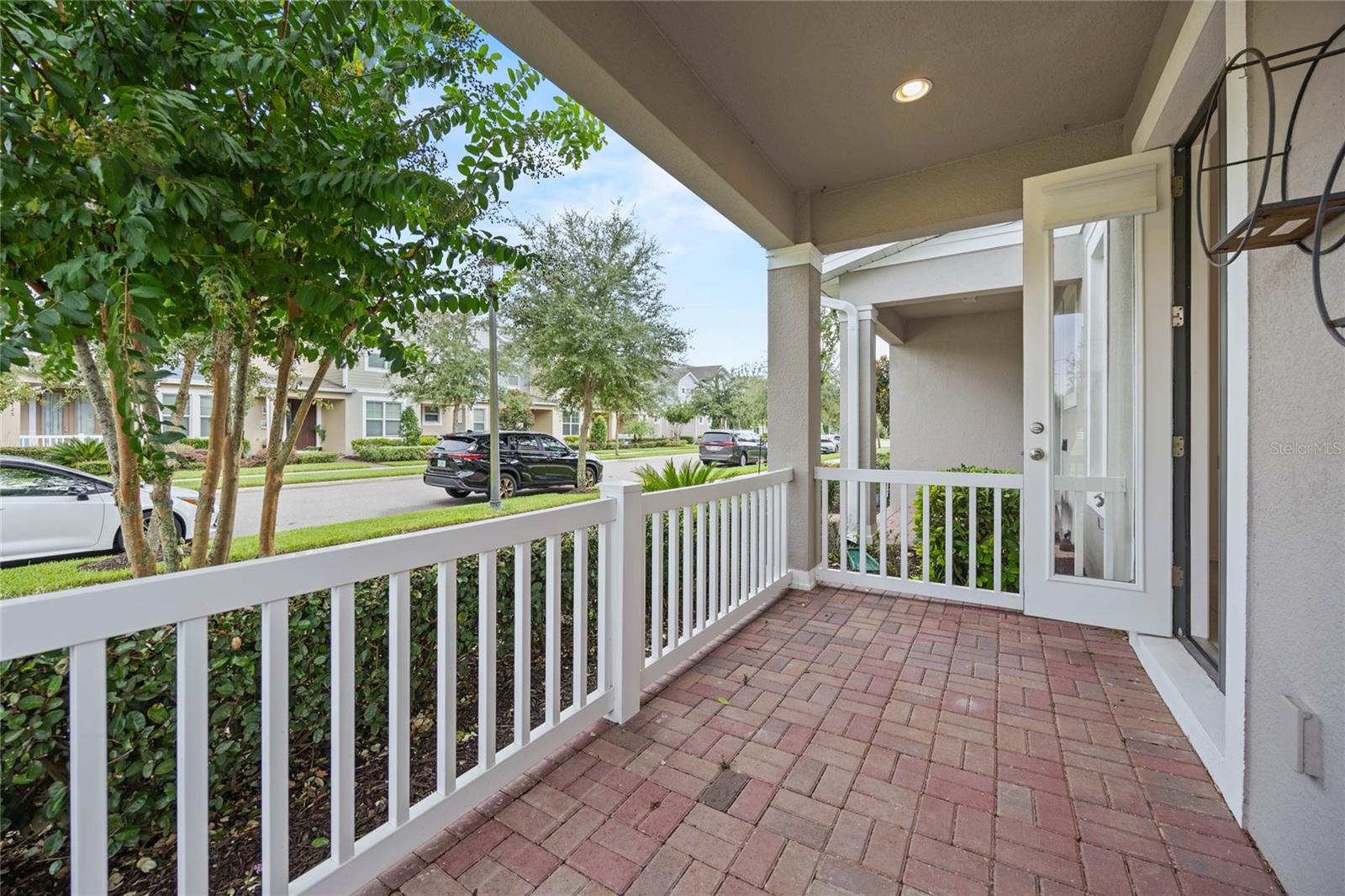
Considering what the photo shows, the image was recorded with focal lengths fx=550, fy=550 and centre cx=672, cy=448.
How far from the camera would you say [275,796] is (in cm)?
117

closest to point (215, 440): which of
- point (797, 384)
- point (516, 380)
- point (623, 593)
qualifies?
point (623, 593)

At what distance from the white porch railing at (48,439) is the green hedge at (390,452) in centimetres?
182

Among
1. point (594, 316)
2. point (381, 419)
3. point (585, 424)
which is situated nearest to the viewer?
point (381, 419)

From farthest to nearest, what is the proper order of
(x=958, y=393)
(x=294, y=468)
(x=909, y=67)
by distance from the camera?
(x=958, y=393) → (x=294, y=468) → (x=909, y=67)

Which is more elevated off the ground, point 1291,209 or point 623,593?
point 1291,209

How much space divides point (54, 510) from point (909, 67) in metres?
5.50

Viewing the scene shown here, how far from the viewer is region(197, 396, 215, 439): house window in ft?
6.98

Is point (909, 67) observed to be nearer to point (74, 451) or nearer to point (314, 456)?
point (314, 456)

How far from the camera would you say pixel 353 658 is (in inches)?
50.5

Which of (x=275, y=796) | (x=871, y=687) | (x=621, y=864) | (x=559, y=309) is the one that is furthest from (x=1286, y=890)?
(x=559, y=309)

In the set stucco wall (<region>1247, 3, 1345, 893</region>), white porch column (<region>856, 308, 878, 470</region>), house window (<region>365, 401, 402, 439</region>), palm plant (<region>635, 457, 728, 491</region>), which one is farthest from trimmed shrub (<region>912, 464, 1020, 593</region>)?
house window (<region>365, 401, 402, 439</region>)

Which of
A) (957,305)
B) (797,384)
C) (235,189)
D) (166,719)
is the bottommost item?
(166,719)

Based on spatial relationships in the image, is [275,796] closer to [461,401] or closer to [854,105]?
[854,105]

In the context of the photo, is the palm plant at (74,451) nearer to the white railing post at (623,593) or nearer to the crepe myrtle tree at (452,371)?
the crepe myrtle tree at (452,371)
